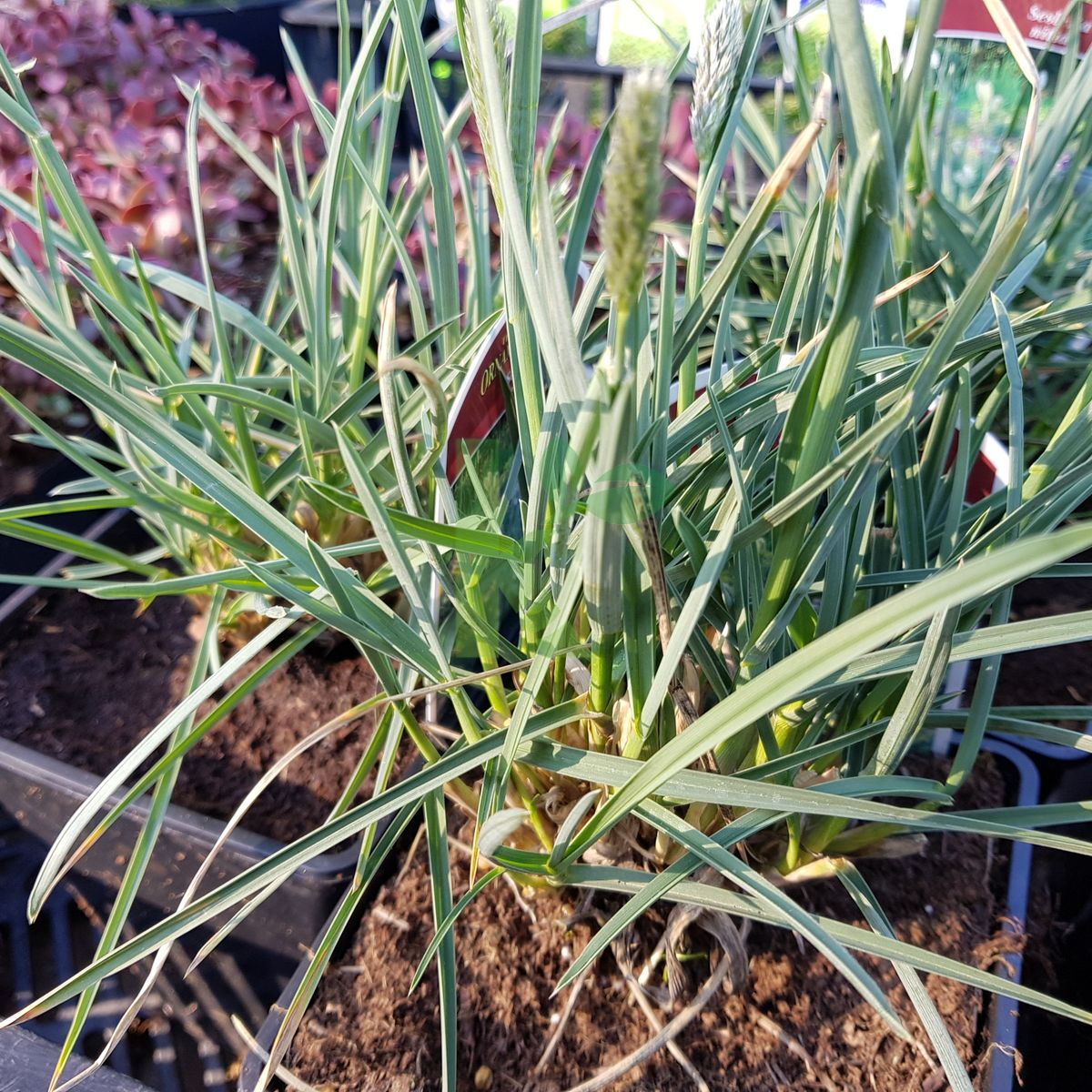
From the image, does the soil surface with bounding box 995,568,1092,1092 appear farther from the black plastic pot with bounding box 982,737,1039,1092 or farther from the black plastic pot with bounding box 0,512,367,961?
the black plastic pot with bounding box 0,512,367,961

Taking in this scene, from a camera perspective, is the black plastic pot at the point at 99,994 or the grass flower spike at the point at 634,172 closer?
the grass flower spike at the point at 634,172

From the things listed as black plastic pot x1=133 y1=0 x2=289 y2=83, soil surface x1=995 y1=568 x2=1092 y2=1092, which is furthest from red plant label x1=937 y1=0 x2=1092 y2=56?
black plastic pot x1=133 y1=0 x2=289 y2=83

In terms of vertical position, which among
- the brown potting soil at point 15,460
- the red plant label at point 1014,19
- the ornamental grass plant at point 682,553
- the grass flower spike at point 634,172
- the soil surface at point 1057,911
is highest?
the red plant label at point 1014,19

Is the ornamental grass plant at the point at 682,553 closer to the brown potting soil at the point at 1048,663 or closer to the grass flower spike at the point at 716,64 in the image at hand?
the grass flower spike at the point at 716,64

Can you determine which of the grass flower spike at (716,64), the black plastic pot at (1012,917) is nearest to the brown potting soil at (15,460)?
the grass flower spike at (716,64)

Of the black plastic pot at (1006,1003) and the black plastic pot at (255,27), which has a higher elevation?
the black plastic pot at (255,27)

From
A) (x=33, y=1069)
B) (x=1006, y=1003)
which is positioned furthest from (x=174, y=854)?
(x=1006, y=1003)

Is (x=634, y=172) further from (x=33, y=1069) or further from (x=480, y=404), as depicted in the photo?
(x=33, y=1069)
